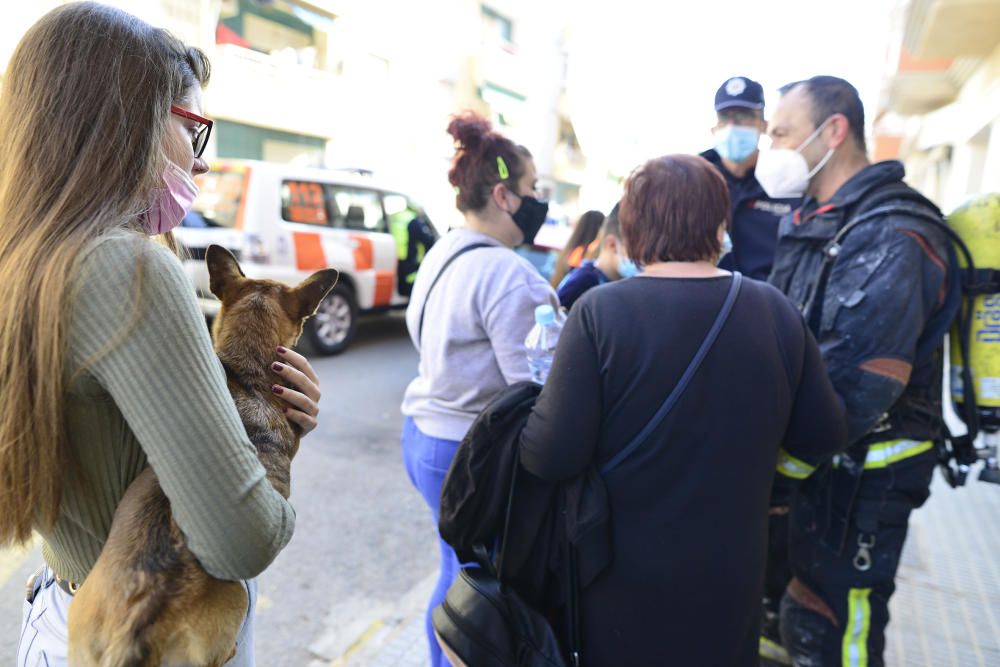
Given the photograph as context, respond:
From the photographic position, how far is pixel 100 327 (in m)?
0.85

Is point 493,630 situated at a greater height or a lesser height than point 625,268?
lesser

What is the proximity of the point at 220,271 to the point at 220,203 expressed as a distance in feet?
20.4

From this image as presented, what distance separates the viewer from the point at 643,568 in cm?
153

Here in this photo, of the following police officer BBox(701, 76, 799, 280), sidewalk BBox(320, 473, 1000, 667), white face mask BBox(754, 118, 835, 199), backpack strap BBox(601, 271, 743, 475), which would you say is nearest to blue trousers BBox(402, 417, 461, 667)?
sidewalk BBox(320, 473, 1000, 667)

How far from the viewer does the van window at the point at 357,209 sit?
25.5ft

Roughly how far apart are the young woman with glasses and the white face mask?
7.09 feet

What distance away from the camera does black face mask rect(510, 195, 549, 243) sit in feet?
7.63

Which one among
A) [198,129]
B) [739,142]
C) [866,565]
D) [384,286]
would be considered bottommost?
[384,286]

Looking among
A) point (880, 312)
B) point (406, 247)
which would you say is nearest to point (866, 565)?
point (880, 312)

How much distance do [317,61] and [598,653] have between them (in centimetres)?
1848

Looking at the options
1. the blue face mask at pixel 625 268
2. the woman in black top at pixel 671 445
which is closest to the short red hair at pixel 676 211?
the woman in black top at pixel 671 445

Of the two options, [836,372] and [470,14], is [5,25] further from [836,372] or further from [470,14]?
[470,14]

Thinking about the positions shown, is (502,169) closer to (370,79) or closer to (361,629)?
(361,629)

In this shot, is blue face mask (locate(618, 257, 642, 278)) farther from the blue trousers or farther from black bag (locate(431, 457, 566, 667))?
black bag (locate(431, 457, 566, 667))
